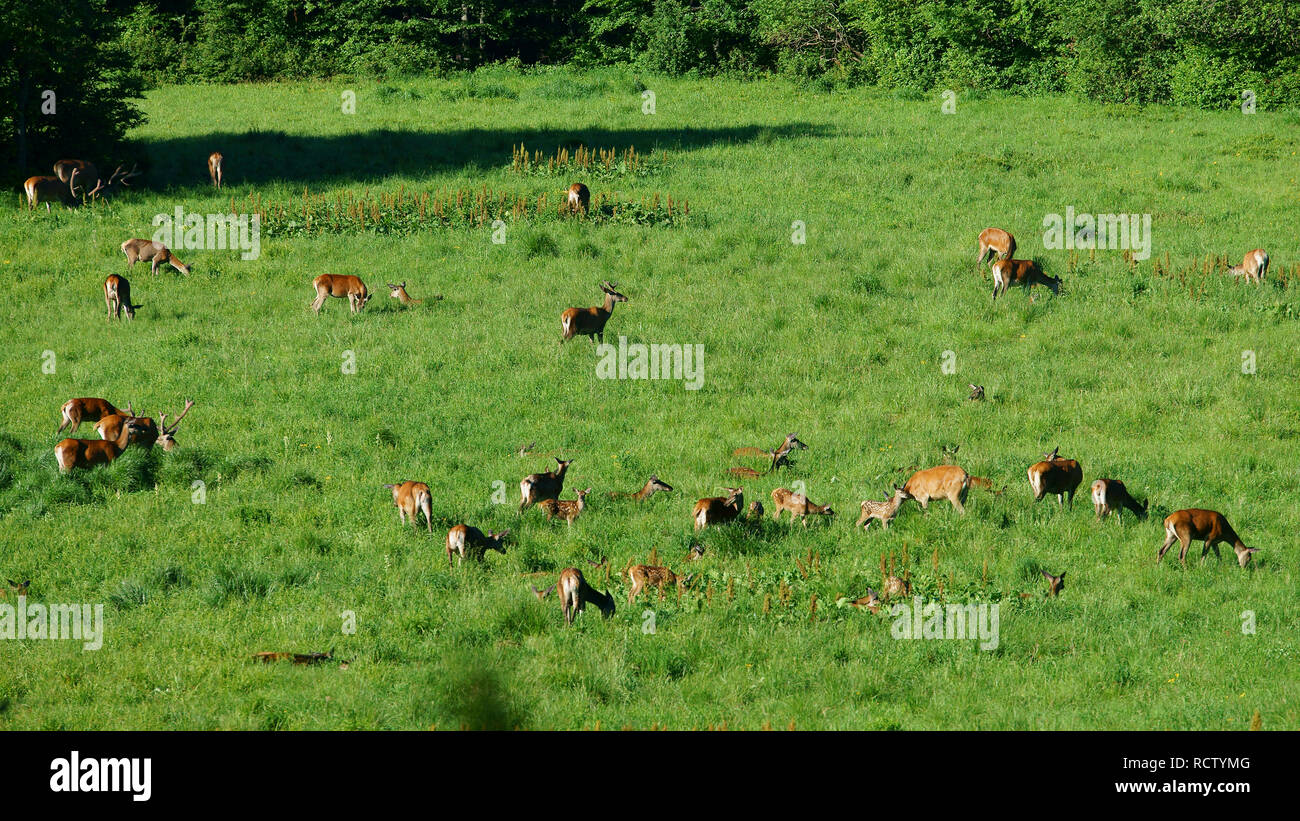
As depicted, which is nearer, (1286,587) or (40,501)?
(1286,587)

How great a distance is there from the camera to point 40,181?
83.4ft

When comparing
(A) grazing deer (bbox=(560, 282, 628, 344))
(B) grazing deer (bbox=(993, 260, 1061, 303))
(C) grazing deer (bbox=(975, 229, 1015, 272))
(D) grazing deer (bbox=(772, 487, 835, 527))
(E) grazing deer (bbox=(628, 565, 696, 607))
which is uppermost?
(C) grazing deer (bbox=(975, 229, 1015, 272))

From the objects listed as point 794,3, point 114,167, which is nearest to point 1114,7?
point 794,3

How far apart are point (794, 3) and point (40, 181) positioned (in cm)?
3600

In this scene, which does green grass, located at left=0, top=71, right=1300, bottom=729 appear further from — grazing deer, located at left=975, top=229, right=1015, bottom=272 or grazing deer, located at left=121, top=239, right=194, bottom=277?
grazing deer, located at left=975, top=229, right=1015, bottom=272

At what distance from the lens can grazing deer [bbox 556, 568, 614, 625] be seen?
10.5 metres

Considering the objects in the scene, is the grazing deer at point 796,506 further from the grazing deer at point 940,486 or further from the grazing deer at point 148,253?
the grazing deer at point 148,253

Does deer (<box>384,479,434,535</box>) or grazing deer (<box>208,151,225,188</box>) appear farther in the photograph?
grazing deer (<box>208,151,225,188</box>)

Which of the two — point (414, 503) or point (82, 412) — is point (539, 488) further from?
point (82, 412)

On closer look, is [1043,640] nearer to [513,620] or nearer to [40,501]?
[513,620]

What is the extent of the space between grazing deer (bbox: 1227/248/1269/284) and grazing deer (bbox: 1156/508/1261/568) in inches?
462

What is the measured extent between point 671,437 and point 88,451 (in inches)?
293

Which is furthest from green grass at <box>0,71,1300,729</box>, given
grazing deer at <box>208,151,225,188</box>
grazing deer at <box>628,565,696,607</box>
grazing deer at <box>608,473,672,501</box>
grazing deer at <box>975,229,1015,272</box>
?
grazing deer at <box>975,229,1015,272</box>

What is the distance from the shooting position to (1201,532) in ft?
39.8
